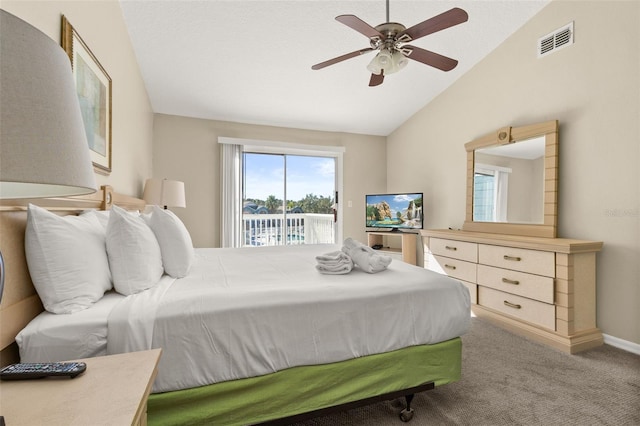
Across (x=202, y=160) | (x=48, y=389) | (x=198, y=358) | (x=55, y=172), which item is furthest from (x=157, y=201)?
(x=55, y=172)

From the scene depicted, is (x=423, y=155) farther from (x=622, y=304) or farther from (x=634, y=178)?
(x=622, y=304)

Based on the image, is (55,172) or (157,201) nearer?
(55,172)

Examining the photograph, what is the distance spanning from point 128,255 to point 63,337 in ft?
1.39

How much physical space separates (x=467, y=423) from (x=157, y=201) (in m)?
3.34

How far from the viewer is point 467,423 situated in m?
1.53

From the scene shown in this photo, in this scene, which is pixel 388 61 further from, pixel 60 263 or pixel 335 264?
pixel 60 263

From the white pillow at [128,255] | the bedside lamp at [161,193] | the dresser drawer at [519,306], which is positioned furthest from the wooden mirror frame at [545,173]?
the bedside lamp at [161,193]

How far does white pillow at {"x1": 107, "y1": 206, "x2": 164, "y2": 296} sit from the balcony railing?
3.51m

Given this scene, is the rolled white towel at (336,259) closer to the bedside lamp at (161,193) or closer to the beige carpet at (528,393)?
the beige carpet at (528,393)

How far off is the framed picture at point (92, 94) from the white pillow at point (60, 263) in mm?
762

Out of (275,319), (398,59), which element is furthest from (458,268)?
(275,319)

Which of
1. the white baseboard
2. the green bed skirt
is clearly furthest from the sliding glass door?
the green bed skirt

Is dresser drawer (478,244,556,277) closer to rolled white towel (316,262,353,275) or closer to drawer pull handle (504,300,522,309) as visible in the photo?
drawer pull handle (504,300,522,309)

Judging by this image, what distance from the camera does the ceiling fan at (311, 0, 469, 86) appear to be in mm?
1836
